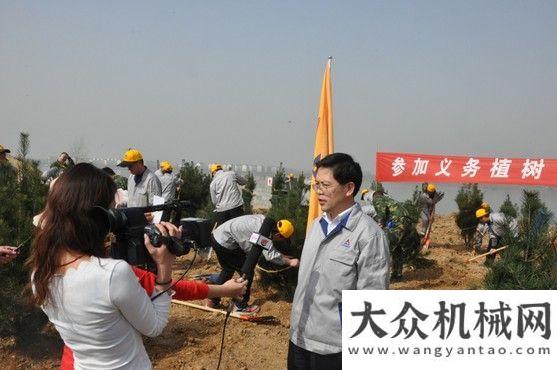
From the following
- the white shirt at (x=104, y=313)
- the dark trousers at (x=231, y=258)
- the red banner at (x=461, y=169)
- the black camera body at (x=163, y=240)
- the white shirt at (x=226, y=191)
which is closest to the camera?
the white shirt at (x=104, y=313)

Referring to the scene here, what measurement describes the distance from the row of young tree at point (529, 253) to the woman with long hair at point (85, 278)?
2.47 m

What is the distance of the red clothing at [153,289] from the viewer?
170 cm

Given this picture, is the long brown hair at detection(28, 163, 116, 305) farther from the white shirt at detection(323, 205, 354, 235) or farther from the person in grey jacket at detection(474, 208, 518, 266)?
the person in grey jacket at detection(474, 208, 518, 266)

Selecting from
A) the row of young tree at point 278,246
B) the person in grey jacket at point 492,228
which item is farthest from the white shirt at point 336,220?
the person in grey jacket at point 492,228

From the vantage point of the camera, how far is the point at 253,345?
15.9 ft

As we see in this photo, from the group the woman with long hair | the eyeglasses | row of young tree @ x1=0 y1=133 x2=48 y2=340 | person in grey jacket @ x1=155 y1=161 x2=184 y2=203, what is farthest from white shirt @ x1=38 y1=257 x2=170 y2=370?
person in grey jacket @ x1=155 y1=161 x2=184 y2=203

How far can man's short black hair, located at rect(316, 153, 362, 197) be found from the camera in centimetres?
242

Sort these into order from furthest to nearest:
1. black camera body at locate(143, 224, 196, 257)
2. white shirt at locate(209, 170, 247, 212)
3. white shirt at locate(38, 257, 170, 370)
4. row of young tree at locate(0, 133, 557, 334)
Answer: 1. white shirt at locate(209, 170, 247, 212)
2. row of young tree at locate(0, 133, 557, 334)
3. black camera body at locate(143, 224, 196, 257)
4. white shirt at locate(38, 257, 170, 370)

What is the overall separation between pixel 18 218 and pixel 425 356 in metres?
3.64

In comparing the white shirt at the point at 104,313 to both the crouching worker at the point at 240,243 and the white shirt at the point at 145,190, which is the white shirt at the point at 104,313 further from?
the white shirt at the point at 145,190

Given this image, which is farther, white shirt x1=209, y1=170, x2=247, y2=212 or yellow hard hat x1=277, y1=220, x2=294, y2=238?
white shirt x1=209, y1=170, x2=247, y2=212

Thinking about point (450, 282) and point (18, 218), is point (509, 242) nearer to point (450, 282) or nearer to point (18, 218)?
point (18, 218)

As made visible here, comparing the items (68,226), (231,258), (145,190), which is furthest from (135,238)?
(145,190)

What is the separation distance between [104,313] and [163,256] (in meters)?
0.26
